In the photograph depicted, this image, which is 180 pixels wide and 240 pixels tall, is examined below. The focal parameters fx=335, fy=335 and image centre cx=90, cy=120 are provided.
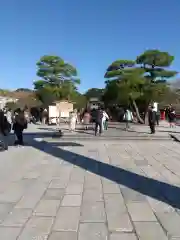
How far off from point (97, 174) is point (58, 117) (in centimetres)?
1899

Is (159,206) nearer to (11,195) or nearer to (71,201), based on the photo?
(71,201)

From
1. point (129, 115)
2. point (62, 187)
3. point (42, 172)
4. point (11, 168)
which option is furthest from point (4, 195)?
point (129, 115)

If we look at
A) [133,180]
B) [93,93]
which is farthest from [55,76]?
[133,180]

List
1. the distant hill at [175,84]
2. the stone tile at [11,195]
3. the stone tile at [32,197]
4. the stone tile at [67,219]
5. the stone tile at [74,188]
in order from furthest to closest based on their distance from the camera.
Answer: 1. the distant hill at [175,84]
2. the stone tile at [74,188]
3. the stone tile at [11,195]
4. the stone tile at [32,197]
5. the stone tile at [67,219]

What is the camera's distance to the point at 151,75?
2945 centimetres

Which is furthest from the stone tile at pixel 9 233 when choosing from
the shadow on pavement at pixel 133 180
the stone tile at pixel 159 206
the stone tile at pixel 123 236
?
the shadow on pavement at pixel 133 180

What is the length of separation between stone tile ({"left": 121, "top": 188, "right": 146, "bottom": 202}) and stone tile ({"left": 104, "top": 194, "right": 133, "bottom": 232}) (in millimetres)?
101

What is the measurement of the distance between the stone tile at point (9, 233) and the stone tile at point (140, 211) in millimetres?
1342

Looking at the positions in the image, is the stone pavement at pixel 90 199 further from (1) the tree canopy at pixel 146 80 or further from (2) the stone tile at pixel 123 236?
(1) the tree canopy at pixel 146 80

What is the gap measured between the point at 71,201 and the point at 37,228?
112 centimetres

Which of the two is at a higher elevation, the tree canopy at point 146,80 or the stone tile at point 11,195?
the tree canopy at point 146,80

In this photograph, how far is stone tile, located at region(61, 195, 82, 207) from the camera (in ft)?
14.9

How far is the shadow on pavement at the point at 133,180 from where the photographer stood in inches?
194

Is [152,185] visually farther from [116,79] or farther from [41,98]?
[41,98]
